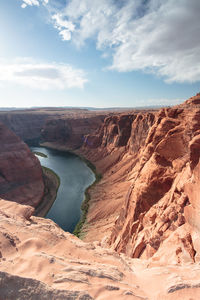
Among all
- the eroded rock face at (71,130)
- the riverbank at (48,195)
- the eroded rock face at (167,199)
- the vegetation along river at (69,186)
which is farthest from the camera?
the eroded rock face at (71,130)

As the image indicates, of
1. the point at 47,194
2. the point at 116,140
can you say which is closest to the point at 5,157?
the point at 47,194

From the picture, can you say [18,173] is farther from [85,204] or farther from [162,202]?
[162,202]

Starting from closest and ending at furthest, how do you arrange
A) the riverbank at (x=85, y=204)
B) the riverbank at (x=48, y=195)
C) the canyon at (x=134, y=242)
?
the canyon at (x=134, y=242), the riverbank at (x=85, y=204), the riverbank at (x=48, y=195)

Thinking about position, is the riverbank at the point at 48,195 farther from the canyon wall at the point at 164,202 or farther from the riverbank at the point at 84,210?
the canyon wall at the point at 164,202

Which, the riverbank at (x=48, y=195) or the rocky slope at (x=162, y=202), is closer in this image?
the rocky slope at (x=162, y=202)

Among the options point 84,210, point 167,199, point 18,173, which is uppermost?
point 167,199

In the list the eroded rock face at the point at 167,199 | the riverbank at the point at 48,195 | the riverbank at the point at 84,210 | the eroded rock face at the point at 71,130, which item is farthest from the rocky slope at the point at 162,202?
the eroded rock face at the point at 71,130

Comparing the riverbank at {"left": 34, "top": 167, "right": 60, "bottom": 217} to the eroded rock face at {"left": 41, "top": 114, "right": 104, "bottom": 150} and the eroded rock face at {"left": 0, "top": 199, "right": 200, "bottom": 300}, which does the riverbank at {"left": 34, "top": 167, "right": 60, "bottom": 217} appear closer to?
the eroded rock face at {"left": 0, "top": 199, "right": 200, "bottom": 300}

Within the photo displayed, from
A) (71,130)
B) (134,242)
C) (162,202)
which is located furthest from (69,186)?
(71,130)
